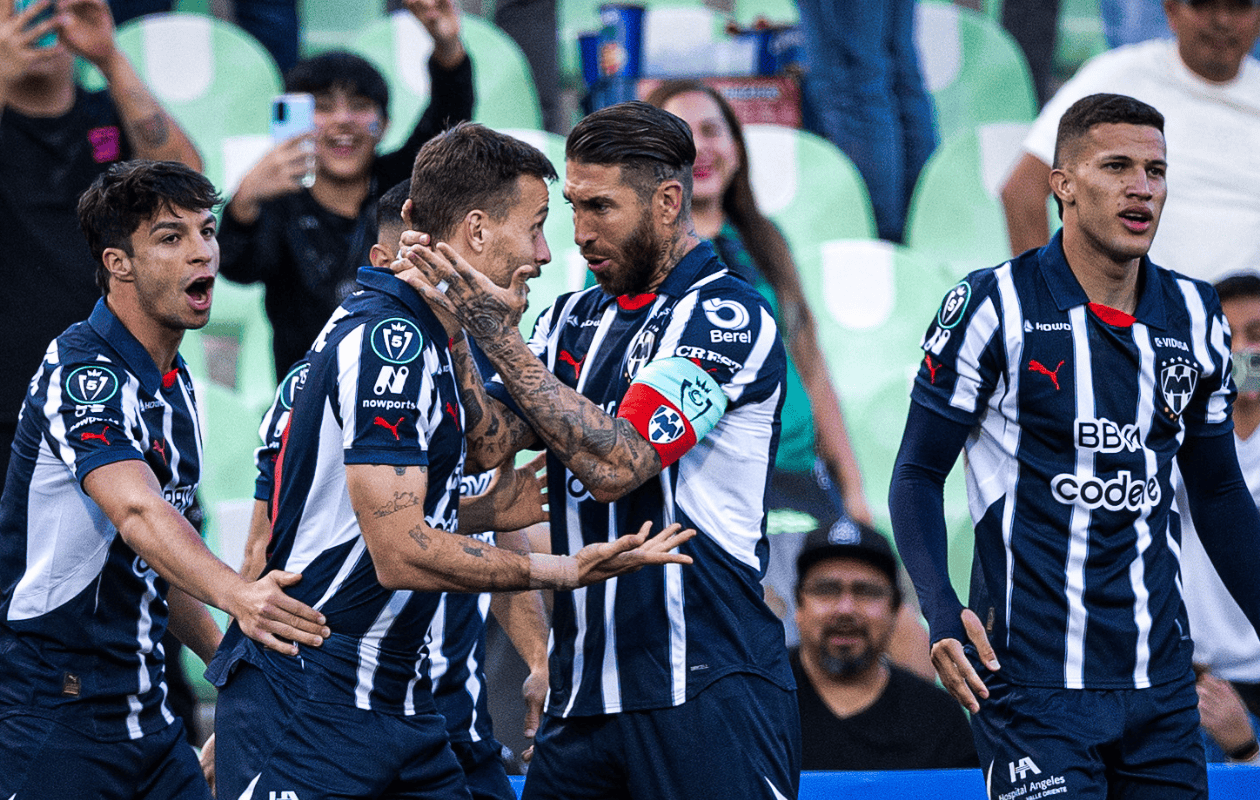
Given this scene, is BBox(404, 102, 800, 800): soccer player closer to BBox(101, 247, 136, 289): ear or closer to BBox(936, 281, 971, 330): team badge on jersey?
BBox(936, 281, 971, 330): team badge on jersey

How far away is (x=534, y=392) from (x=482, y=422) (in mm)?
345

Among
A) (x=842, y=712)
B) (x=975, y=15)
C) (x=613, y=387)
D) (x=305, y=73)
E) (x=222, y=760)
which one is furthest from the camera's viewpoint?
(x=975, y=15)

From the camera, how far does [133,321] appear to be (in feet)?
11.5

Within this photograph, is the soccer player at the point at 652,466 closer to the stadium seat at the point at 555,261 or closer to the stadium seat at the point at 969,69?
the stadium seat at the point at 555,261

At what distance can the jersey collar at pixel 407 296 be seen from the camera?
2.84 meters

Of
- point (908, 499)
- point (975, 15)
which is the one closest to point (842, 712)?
point (908, 499)

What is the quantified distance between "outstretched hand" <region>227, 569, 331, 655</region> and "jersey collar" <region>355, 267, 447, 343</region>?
540mm

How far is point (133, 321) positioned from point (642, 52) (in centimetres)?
334

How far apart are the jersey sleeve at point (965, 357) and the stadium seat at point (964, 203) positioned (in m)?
3.30

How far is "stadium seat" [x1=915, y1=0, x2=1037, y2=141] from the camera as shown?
7.24 meters

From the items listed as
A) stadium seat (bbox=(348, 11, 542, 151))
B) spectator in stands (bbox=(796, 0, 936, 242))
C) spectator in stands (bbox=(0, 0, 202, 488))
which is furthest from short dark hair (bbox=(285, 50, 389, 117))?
spectator in stands (bbox=(796, 0, 936, 242))

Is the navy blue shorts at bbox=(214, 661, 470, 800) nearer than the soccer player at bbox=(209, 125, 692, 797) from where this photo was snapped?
No

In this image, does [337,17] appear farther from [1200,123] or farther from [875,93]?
[1200,123]

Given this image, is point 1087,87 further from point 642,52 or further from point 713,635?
point 713,635
